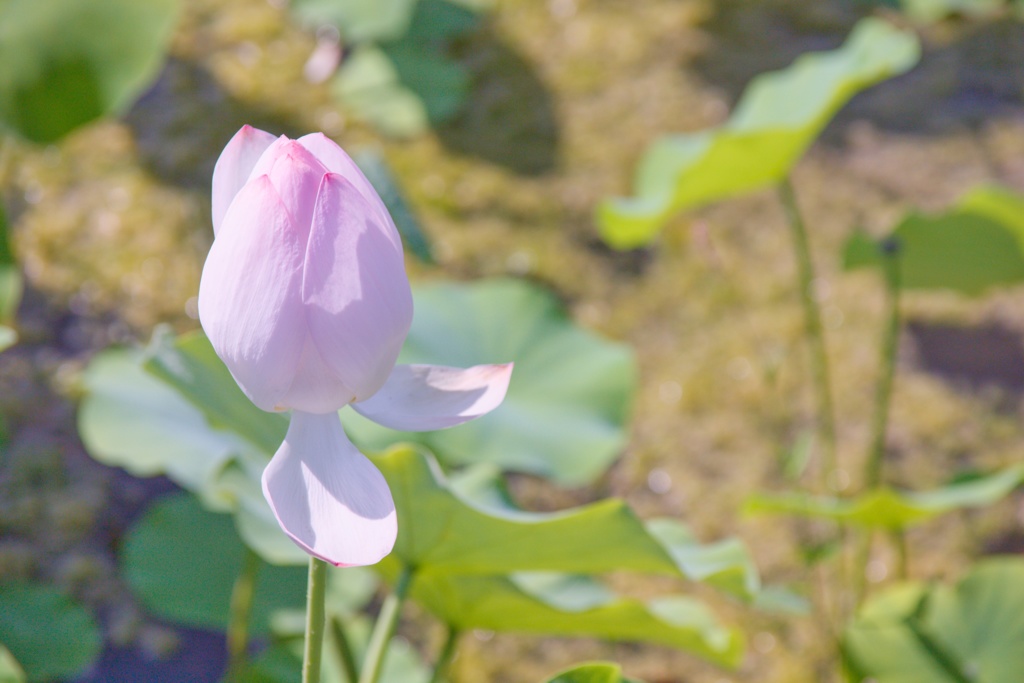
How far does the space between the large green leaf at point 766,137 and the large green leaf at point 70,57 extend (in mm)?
658

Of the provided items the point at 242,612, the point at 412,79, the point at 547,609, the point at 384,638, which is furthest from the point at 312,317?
the point at 412,79

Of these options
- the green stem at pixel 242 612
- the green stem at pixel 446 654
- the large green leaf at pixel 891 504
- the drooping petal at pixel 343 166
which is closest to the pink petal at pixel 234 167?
the drooping petal at pixel 343 166

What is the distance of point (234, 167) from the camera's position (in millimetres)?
465

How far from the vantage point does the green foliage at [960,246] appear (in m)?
1.11

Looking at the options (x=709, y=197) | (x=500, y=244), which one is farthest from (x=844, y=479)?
(x=500, y=244)

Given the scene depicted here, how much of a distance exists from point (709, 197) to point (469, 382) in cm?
91

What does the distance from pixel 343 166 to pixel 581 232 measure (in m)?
1.45

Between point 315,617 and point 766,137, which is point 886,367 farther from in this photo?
point 315,617

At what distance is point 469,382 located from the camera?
0.47m

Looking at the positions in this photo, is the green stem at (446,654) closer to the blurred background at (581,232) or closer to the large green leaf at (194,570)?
the large green leaf at (194,570)

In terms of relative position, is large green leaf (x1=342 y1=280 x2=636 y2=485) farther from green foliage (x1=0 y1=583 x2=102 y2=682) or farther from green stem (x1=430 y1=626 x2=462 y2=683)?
green foliage (x1=0 y1=583 x2=102 y2=682)

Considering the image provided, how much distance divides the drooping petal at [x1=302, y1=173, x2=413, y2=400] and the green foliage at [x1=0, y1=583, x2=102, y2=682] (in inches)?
25.0

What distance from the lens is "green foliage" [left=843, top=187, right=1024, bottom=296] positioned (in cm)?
111

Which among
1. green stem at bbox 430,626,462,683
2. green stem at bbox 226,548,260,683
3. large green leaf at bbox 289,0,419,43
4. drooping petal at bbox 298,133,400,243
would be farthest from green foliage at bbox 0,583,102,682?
large green leaf at bbox 289,0,419,43
